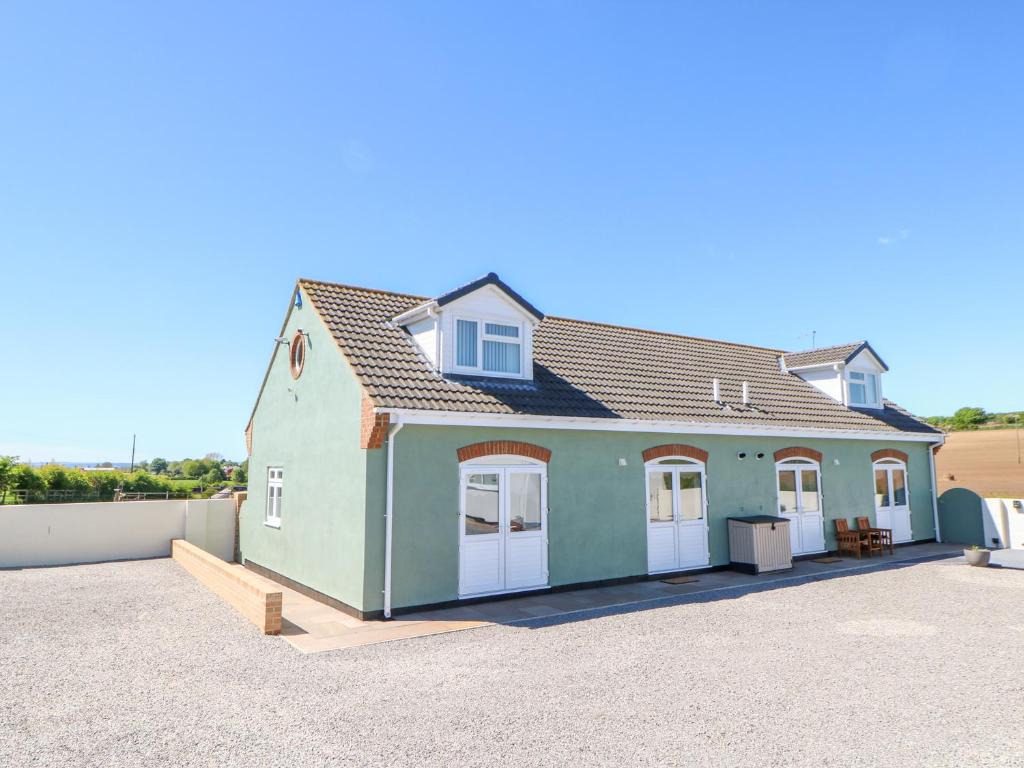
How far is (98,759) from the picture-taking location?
5320mm

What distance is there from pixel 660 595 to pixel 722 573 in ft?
10.2

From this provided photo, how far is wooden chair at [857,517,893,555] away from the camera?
1664 centimetres

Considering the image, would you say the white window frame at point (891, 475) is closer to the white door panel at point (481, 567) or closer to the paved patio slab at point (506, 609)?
the paved patio slab at point (506, 609)

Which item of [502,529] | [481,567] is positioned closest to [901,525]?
[502,529]

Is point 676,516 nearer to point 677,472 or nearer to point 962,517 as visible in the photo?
point 677,472

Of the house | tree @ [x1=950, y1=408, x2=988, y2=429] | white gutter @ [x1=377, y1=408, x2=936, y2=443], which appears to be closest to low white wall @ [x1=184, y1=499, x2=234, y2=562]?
the house

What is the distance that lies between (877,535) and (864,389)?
5.00 metres

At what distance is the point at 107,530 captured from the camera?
17.5 meters

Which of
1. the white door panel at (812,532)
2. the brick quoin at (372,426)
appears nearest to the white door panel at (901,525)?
the white door panel at (812,532)

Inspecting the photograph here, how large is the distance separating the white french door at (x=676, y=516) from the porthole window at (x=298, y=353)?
7923 millimetres

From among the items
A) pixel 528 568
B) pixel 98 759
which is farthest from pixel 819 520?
pixel 98 759

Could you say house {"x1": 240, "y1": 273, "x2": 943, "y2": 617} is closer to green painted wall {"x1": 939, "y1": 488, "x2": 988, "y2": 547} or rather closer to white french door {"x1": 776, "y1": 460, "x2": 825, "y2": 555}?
white french door {"x1": 776, "y1": 460, "x2": 825, "y2": 555}

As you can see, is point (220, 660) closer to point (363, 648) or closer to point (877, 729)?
point (363, 648)

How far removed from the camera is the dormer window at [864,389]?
762 inches
